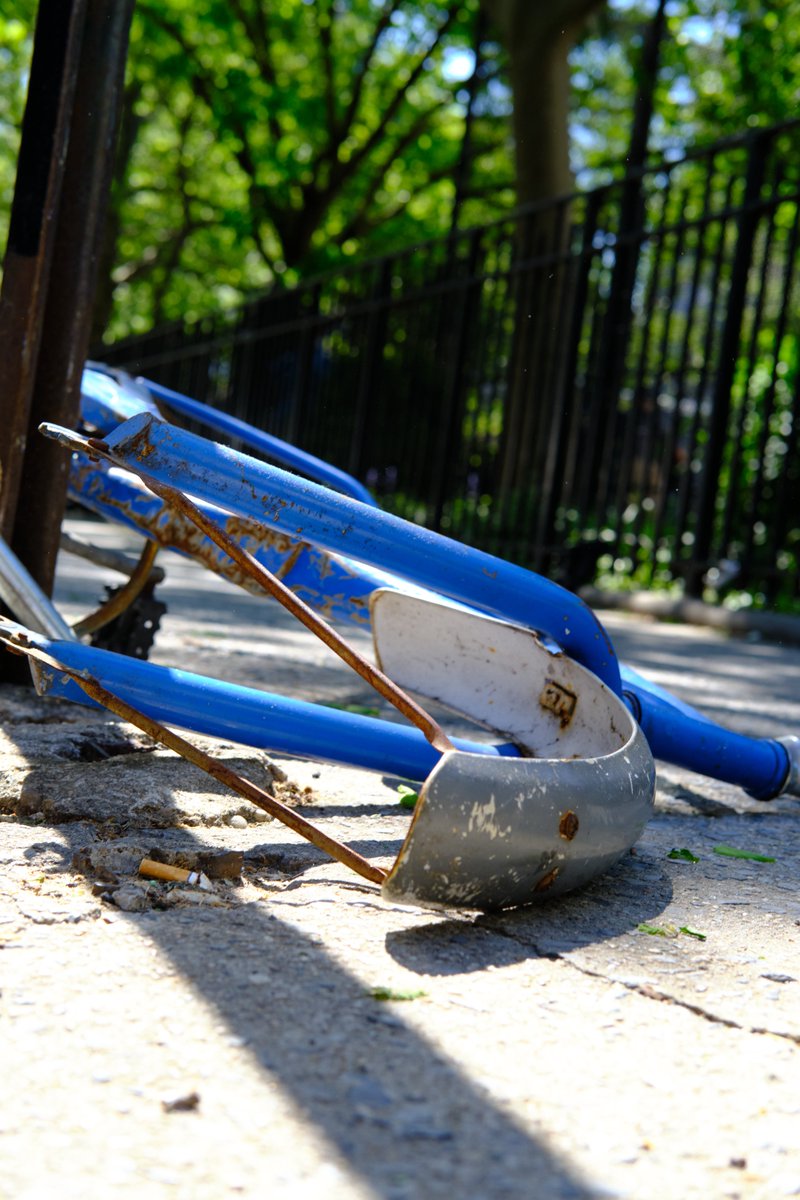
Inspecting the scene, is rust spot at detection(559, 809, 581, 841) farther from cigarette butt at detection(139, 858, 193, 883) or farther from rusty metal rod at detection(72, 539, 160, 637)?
rusty metal rod at detection(72, 539, 160, 637)

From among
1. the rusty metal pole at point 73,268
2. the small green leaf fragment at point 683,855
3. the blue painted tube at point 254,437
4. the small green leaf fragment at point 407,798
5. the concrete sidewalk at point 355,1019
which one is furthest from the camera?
the blue painted tube at point 254,437

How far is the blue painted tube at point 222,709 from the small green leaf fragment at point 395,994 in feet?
1.60

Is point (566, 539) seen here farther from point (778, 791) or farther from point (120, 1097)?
point (120, 1097)

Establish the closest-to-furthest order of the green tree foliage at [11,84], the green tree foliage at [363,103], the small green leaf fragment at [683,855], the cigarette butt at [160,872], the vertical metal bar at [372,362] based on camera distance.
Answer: the cigarette butt at [160,872] < the small green leaf fragment at [683,855] < the vertical metal bar at [372,362] < the green tree foliage at [363,103] < the green tree foliage at [11,84]

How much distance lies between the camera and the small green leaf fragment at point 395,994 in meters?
1.25

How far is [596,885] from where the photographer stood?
1718 millimetres

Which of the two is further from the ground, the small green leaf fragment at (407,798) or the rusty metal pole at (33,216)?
the rusty metal pole at (33,216)

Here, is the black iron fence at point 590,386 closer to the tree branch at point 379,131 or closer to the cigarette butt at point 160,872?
the cigarette butt at point 160,872

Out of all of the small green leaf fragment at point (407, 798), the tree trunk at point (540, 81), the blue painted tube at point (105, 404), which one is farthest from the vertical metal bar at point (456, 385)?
the small green leaf fragment at point (407, 798)

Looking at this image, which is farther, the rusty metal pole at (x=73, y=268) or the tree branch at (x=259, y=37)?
the tree branch at (x=259, y=37)

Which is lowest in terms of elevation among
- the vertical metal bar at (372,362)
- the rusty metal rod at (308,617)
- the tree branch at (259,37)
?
the rusty metal rod at (308,617)

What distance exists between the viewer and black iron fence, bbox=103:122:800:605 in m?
6.85

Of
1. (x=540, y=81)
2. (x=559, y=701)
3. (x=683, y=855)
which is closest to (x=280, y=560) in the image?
(x=559, y=701)

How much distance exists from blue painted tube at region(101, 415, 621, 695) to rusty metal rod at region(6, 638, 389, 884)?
27cm
